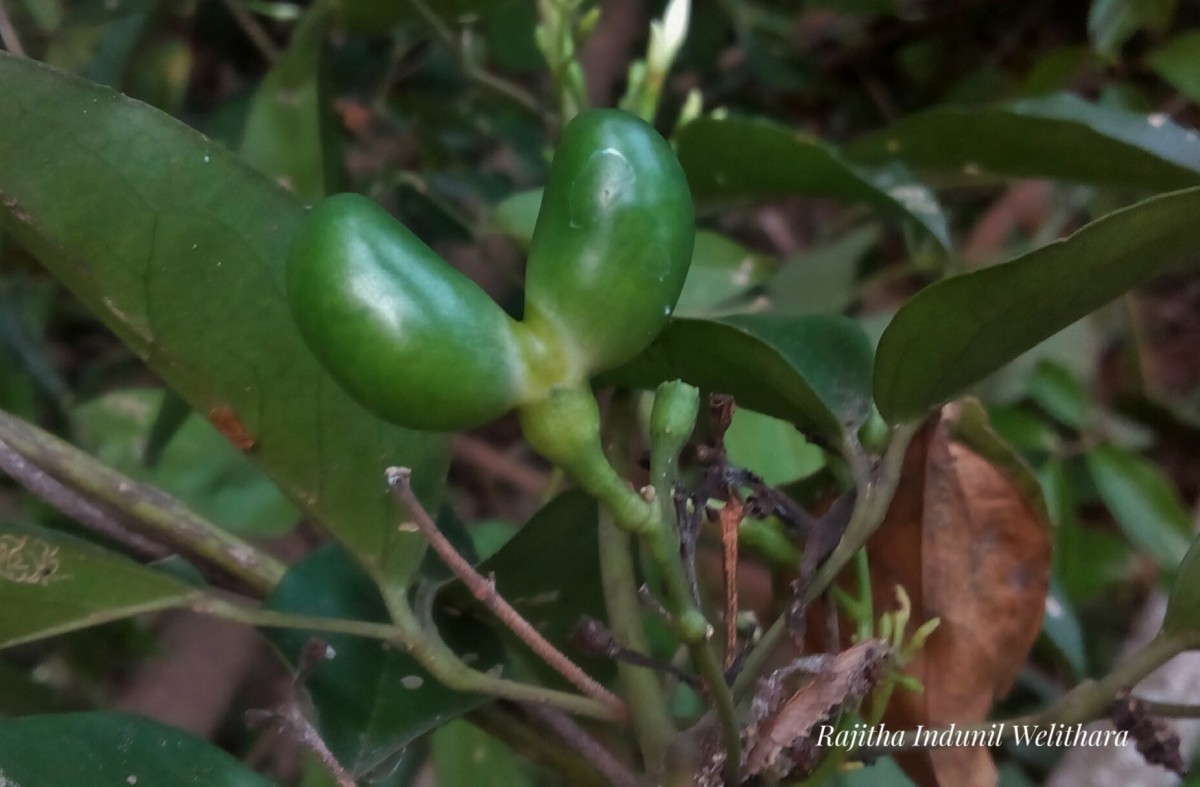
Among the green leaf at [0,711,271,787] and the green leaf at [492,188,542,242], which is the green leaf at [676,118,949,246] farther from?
the green leaf at [0,711,271,787]

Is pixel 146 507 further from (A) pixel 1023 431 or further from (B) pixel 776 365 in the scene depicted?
(A) pixel 1023 431

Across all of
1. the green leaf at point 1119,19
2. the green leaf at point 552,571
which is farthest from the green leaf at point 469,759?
the green leaf at point 1119,19

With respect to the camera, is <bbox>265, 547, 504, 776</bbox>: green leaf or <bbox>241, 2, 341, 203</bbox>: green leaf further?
<bbox>241, 2, 341, 203</bbox>: green leaf

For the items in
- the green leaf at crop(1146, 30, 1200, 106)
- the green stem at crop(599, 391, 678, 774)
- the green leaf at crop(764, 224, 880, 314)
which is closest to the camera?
the green stem at crop(599, 391, 678, 774)

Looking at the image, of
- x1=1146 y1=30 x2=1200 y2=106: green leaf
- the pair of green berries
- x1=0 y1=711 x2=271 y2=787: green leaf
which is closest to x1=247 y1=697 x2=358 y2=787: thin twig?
x1=0 y1=711 x2=271 y2=787: green leaf

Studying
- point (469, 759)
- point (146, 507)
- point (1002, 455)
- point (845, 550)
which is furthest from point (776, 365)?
point (469, 759)
